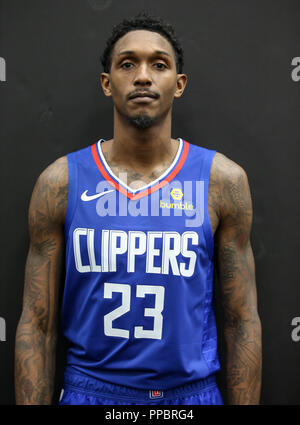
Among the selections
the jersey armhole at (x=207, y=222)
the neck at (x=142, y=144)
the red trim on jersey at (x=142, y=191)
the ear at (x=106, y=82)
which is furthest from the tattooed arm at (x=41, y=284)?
the jersey armhole at (x=207, y=222)

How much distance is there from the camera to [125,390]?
160 cm

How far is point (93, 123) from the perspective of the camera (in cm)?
208

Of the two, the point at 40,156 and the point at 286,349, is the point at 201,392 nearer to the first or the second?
the point at 286,349

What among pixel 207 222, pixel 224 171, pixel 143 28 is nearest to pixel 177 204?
pixel 207 222

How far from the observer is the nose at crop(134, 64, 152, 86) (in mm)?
1567

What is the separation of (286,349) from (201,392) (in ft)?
2.43

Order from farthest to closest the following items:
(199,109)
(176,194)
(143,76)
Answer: (199,109) → (176,194) → (143,76)

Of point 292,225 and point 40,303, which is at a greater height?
point 292,225

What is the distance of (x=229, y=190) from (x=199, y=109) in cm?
63

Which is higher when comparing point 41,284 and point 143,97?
point 143,97

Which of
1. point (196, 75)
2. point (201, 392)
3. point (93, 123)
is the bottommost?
point (201, 392)

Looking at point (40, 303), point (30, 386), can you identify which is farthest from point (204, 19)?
point (30, 386)

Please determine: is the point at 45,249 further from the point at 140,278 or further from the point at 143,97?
the point at 143,97
